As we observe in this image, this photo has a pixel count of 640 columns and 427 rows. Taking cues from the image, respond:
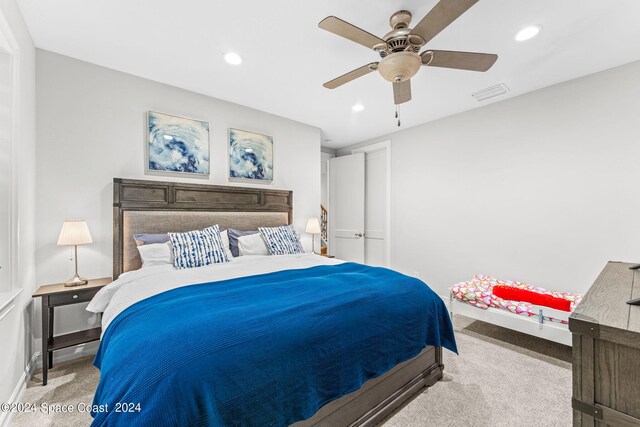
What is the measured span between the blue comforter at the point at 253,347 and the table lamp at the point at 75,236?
1210mm

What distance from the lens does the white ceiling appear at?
1.97 metres

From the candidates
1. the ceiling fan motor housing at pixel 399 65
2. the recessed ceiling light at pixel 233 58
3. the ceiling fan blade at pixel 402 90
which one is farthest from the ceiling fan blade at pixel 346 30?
the recessed ceiling light at pixel 233 58

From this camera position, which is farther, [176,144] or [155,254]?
[176,144]

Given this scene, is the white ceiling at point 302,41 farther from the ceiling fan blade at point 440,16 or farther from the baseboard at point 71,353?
the baseboard at point 71,353

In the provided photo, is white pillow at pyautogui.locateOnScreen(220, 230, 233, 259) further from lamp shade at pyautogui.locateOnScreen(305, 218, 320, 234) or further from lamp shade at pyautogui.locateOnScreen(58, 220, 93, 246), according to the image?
lamp shade at pyautogui.locateOnScreen(305, 218, 320, 234)

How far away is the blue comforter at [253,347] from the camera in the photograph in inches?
41.0

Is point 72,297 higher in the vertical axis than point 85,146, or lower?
lower

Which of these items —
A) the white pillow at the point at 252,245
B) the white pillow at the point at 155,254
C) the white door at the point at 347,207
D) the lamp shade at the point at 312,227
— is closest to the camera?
the white pillow at the point at 155,254

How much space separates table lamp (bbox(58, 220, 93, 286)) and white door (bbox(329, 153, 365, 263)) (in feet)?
12.8

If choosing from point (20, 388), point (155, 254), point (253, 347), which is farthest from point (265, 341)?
point (20, 388)

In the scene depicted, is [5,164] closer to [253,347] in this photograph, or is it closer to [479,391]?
[253,347]

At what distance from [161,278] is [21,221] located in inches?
41.8

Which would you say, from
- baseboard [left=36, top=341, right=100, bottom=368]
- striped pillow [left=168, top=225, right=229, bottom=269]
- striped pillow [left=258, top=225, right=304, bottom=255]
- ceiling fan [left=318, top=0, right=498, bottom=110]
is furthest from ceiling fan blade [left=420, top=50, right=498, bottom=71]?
baseboard [left=36, top=341, right=100, bottom=368]

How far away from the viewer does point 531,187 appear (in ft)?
10.7
